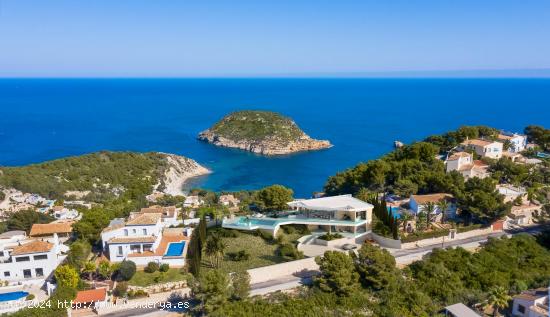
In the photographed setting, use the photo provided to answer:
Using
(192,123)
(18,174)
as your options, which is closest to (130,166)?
(18,174)

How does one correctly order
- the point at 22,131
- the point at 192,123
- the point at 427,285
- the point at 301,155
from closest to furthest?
the point at 427,285 < the point at 301,155 < the point at 22,131 < the point at 192,123

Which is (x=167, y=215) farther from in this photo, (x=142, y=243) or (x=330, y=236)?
(x=330, y=236)

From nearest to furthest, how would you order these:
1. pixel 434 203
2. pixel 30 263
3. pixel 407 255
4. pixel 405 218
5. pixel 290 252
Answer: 1. pixel 30 263
2. pixel 290 252
3. pixel 407 255
4. pixel 405 218
5. pixel 434 203

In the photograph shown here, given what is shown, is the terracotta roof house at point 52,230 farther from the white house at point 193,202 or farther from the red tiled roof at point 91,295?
the white house at point 193,202

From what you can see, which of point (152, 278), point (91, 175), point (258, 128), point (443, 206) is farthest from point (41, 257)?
point (258, 128)

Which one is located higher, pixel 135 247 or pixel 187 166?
pixel 135 247

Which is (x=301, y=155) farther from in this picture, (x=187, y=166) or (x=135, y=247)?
(x=135, y=247)

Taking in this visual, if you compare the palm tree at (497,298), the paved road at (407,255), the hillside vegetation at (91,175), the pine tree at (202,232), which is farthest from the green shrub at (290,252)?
the hillside vegetation at (91,175)
